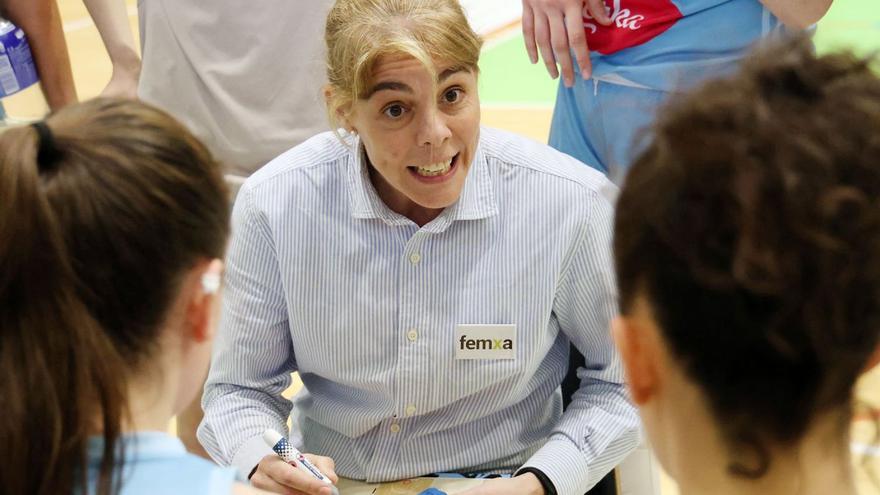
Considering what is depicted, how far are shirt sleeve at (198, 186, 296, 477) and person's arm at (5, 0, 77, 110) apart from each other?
892 millimetres

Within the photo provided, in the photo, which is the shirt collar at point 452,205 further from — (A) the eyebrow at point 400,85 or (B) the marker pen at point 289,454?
(B) the marker pen at point 289,454

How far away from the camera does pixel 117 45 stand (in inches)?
109

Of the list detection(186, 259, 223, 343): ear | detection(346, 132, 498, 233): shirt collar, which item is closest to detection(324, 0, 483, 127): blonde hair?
detection(346, 132, 498, 233): shirt collar

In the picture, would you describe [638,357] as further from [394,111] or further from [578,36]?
[578,36]

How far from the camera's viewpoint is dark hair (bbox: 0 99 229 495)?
1.08 meters

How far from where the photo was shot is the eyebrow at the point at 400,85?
1.83 meters

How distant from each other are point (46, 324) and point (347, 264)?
0.83 m

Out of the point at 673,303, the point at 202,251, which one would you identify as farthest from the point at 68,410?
the point at 673,303

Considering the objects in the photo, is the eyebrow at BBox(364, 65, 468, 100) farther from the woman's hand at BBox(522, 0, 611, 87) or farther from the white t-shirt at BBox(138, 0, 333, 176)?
the white t-shirt at BBox(138, 0, 333, 176)

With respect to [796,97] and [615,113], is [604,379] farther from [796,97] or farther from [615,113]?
[796,97]

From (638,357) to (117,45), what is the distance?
2.15m

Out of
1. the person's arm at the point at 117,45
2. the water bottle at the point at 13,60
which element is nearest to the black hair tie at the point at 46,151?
the water bottle at the point at 13,60

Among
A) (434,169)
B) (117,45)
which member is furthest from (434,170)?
(117,45)

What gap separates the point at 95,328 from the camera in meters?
1.10
